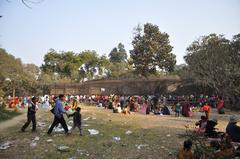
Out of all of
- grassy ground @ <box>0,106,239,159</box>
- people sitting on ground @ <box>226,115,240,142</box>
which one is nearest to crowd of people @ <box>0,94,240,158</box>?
people sitting on ground @ <box>226,115,240,142</box>

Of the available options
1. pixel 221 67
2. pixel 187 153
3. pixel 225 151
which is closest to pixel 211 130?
pixel 225 151

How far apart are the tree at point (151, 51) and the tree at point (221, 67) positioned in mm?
9614

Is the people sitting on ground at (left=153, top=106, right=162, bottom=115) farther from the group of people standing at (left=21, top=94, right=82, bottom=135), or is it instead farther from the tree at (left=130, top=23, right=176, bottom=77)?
the tree at (left=130, top=23, right=176, bottom=77)

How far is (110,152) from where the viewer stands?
9.53 m

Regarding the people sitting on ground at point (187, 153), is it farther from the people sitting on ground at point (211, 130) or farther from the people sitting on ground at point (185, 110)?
the people sitting on ground at point (185, 110)

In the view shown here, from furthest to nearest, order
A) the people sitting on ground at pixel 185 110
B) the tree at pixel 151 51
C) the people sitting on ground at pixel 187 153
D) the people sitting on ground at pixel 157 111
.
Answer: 1. the tree at pixel 151 51
2. the people sitting on ground at pixel 157 111
3. the people sitting on ground at pixel 185 110
4. the people sitting on ground at pixel 187 153

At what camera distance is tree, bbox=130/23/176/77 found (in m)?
41.5

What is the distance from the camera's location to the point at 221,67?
28.0 m

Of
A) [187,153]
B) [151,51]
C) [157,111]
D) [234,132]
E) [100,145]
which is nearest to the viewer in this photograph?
[187,153]

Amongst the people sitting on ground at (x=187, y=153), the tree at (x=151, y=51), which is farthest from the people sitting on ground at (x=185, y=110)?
the tree at (x=151, y=51)

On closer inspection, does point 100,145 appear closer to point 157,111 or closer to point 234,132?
point 234,132

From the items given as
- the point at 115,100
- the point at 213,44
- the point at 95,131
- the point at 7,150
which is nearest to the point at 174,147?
the point at 95,131

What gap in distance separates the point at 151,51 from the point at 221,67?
46.8 feet

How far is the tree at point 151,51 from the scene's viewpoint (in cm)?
Answer: 4150
